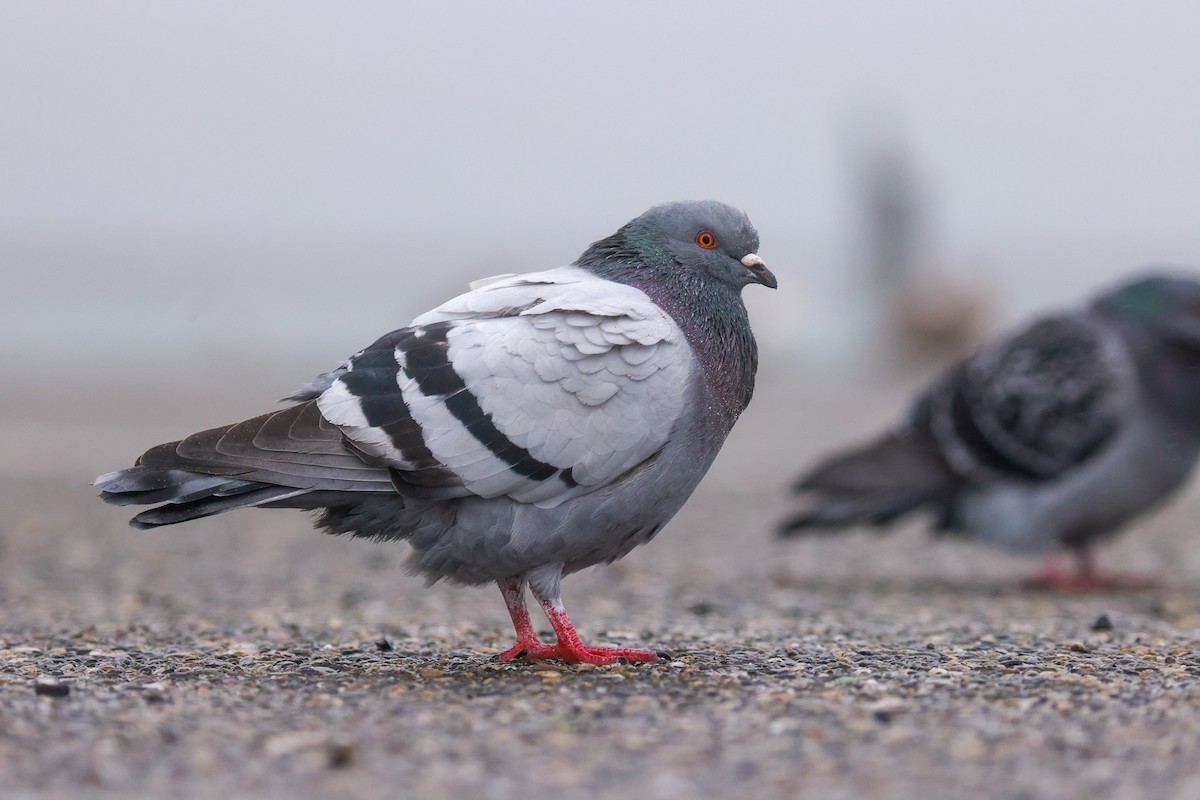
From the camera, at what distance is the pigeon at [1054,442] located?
274 inches

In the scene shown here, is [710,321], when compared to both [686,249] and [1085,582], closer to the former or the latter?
[686,249]

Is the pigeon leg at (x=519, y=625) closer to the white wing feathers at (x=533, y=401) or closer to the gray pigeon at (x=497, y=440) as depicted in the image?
the gray pigeon at (x=497, y=440)

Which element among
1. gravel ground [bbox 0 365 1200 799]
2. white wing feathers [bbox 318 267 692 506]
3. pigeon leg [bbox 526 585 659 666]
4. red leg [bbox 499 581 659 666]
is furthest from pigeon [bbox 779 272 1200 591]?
white wing feathers [bbox 318 267 692 506]

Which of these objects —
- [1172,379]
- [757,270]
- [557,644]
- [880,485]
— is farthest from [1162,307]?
[557,644]

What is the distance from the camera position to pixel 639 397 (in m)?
4.12

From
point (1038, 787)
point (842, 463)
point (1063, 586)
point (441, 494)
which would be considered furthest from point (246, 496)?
point (1063, 586)

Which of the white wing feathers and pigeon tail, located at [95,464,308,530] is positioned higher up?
the white wing feathers

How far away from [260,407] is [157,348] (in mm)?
16377

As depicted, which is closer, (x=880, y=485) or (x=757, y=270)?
(x=757, y=270)

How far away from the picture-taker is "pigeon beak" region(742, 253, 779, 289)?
4555 mm

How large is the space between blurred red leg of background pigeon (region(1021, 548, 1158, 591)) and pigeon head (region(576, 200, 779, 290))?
351 cm

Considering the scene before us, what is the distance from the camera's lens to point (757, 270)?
457cm

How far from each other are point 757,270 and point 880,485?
3.28m

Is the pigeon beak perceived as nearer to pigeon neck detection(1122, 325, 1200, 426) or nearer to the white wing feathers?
the white wing feathers
